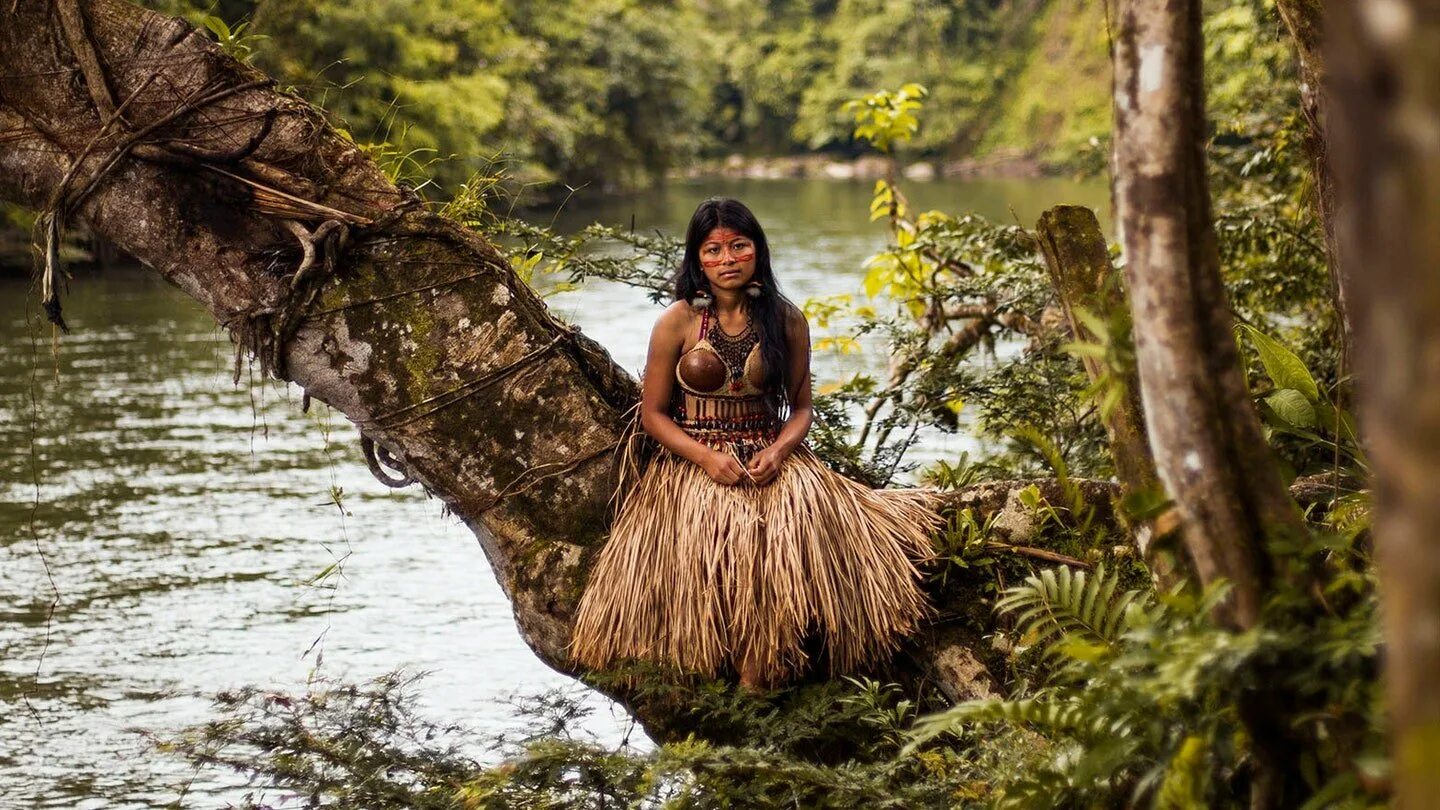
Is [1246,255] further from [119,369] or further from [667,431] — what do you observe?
[119,369]

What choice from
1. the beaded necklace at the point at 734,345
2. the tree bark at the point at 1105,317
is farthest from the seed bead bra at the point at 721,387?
the tree bark at the point at 1105,317

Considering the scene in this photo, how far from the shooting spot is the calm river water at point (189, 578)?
5.45 meters

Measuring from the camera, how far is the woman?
3588 mm

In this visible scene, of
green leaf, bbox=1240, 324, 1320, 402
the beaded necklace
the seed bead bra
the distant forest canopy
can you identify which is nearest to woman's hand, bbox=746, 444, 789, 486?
the seed bead bra

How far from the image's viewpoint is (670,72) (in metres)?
38.1

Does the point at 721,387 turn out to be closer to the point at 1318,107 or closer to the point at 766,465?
the point at 766,465

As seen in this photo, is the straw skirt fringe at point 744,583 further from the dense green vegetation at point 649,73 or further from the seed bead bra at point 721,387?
the dense green vegetation at point 649,73

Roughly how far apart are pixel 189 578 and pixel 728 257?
4.54 meters

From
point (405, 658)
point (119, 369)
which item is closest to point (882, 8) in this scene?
point (119, 369)

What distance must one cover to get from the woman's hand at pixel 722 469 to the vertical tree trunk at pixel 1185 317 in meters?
1.53

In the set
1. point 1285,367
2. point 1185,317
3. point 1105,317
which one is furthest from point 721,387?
point 1185,317

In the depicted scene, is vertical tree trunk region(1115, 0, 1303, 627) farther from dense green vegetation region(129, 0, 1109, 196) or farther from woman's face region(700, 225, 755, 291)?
dense green vegetation region(129, 0, 1109, 196)

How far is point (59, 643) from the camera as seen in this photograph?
638 centimetres

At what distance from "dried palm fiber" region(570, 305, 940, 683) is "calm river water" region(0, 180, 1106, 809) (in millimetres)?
599
